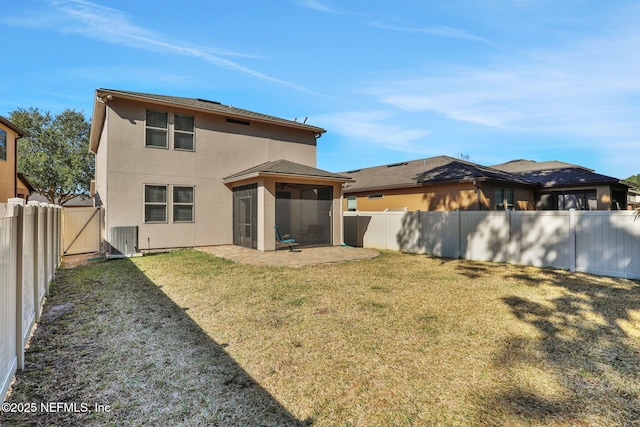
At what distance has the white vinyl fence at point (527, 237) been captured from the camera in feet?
23.9

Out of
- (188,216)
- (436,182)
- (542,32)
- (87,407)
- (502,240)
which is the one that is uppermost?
(542,32)

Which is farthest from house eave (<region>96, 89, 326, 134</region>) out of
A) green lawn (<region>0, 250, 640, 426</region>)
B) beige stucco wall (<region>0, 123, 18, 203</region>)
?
beige stucco wall (<region>0, 123, 18, 203</region>)

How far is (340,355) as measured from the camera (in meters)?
3.38

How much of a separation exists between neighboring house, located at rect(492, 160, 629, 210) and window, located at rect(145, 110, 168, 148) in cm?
1894

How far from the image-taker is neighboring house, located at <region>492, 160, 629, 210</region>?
15555mm

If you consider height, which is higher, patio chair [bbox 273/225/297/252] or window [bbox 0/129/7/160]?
window [bbox 0/129/7/160]

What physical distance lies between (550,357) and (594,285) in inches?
189

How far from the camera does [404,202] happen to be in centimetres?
1652

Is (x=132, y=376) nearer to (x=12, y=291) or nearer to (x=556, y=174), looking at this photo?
(x=12, y=291)

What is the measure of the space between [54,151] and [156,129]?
21333 millimetres

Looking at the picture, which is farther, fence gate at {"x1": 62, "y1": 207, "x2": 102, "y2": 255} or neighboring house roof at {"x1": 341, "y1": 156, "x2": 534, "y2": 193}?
neighboring house roof at {"x1": 341, "y1": 156, "x2": 534, "y2": 193}

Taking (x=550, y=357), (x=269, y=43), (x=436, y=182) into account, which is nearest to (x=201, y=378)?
(x=550, y=357)

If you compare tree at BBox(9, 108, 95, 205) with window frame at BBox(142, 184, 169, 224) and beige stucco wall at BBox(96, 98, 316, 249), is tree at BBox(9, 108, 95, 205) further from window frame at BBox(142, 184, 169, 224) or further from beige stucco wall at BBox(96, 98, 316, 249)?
window frame at BBox(142, 184, 169, 224)

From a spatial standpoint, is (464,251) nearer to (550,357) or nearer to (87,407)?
(550,357)
